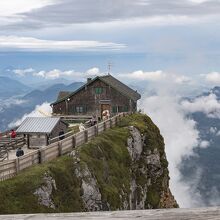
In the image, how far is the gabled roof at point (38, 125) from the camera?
34.2m

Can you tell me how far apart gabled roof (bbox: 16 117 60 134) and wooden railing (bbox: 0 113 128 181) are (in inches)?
99.2

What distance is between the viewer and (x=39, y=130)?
3425cm

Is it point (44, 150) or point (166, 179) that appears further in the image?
point (166, 179)

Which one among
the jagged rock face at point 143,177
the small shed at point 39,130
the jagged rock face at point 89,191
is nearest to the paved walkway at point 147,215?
the jagged rock face at point 89,191

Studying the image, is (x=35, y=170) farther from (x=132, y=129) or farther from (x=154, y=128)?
(x=154, y=128)

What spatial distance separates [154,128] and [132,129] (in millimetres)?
10531

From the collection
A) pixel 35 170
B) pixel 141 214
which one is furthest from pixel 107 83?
pixel 141 214

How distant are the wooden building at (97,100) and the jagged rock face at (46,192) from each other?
4331 cm

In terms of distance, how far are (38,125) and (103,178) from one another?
6.79 m

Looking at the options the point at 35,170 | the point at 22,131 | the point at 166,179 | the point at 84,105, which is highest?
the point at 84,105

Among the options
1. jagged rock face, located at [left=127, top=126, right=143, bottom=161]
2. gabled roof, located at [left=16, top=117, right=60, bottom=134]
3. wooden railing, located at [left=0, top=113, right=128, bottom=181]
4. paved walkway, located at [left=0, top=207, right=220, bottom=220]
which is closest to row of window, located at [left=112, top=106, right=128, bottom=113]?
jagged rock face, located at [left=127, top=126, right=143, bottom=161]

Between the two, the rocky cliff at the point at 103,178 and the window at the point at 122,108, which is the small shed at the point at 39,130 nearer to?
the rocky cliff at the point at 103,178

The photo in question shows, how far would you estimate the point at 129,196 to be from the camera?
123 ft

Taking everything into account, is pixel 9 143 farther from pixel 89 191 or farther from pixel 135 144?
pixel 135 144
